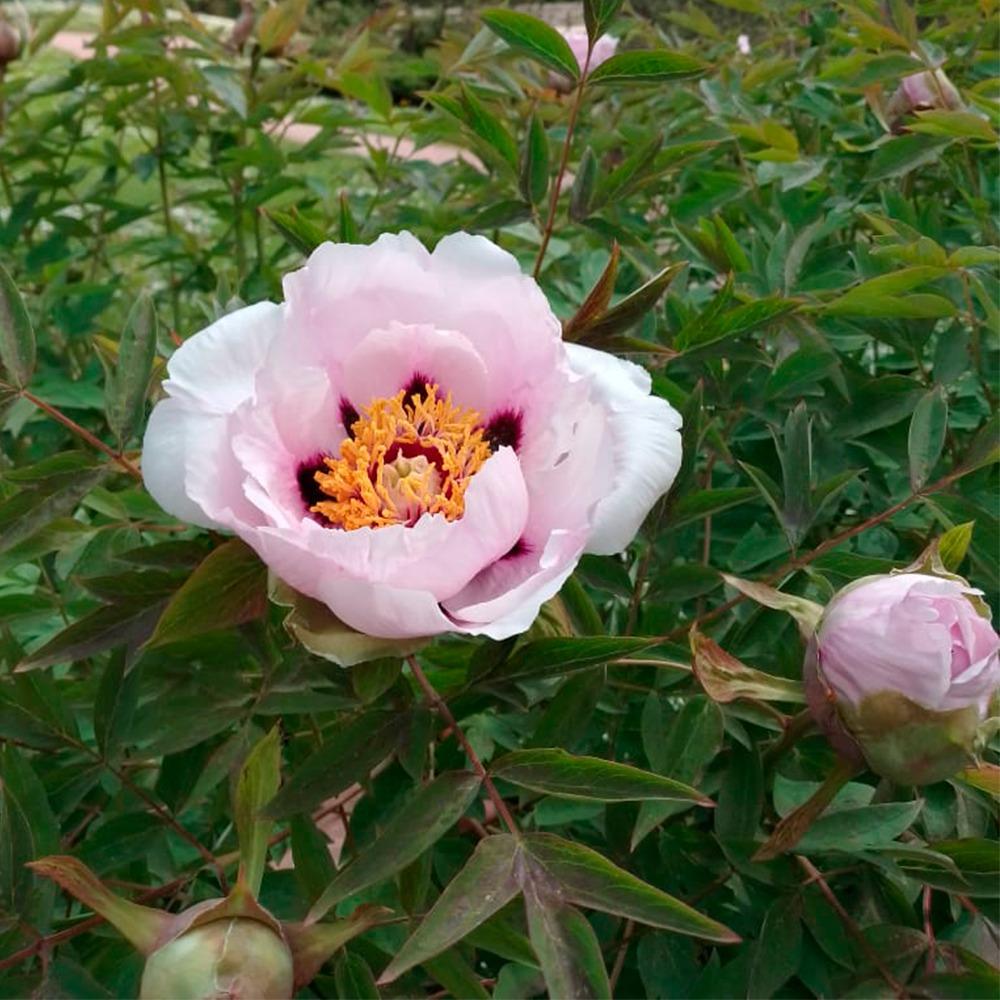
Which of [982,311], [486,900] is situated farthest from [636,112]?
[486,900]

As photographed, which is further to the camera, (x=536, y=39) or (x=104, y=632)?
(x=536, y=39)

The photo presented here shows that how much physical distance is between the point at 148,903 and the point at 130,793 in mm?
75

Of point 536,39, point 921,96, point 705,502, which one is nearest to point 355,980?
point 705,502

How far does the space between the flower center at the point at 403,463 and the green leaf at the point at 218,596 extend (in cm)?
5

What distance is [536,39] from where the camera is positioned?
0.69m

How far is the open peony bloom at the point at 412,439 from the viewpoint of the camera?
450 mm

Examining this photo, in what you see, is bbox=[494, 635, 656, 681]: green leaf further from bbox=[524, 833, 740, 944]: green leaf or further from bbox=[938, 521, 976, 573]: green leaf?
bbox=[938, 521, 976, 573]: green leaf

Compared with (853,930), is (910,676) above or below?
above

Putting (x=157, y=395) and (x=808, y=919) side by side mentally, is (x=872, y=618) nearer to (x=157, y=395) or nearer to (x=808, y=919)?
(x=808, y=919)

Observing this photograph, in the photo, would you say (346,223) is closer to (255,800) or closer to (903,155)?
(255,800)

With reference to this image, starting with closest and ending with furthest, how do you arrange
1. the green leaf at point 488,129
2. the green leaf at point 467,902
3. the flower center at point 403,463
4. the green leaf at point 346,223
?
1. the green leaf at point 467,902
2. the flower center at point 403,463
3. the green leaf at point 346,223
4. the green leaf at point 488,129

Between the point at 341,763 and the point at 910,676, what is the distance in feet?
0.75

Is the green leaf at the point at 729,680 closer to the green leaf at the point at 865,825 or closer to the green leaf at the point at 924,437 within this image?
the green leaf at the point at 865,825

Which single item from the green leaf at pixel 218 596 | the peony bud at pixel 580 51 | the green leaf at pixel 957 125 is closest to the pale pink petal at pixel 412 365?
the green leaf at pixel 218 596
